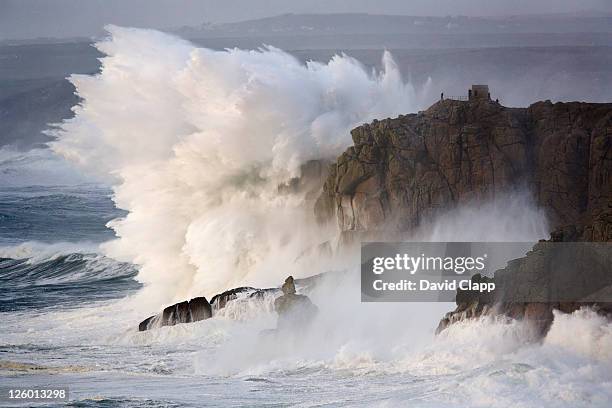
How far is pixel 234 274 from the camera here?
3434 centimetres

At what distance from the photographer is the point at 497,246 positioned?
30.2 m

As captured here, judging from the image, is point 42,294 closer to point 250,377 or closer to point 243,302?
point 243,302

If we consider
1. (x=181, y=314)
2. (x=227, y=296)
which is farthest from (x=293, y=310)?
(x=181, y=314)

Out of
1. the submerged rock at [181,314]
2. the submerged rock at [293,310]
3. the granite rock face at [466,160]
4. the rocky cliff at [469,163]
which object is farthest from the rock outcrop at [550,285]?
the submerged rock at [181,314]

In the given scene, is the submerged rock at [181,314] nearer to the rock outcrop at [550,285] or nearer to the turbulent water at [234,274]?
the turbulent water at [234,274]

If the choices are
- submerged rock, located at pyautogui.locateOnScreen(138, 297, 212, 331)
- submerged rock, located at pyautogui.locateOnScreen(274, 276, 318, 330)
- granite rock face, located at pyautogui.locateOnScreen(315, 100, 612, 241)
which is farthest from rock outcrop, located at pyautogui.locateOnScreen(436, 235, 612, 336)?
submerged rock, located at pyautogui.locateOnScreen(138, 297, 212, 331)

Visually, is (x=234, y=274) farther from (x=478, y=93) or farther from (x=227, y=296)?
(x=478, y=93)

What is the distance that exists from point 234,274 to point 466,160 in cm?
670

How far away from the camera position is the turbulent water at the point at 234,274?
23.7 meters

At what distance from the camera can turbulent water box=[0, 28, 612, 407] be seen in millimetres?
23734

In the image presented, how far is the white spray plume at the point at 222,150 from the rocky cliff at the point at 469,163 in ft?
8.37

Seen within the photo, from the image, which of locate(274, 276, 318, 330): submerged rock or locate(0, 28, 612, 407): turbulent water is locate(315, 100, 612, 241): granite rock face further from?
locate(274, 276, 318, 330): submerged rock

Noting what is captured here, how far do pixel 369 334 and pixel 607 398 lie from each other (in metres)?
6.68

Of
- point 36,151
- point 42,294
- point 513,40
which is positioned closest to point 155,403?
point 42,294
